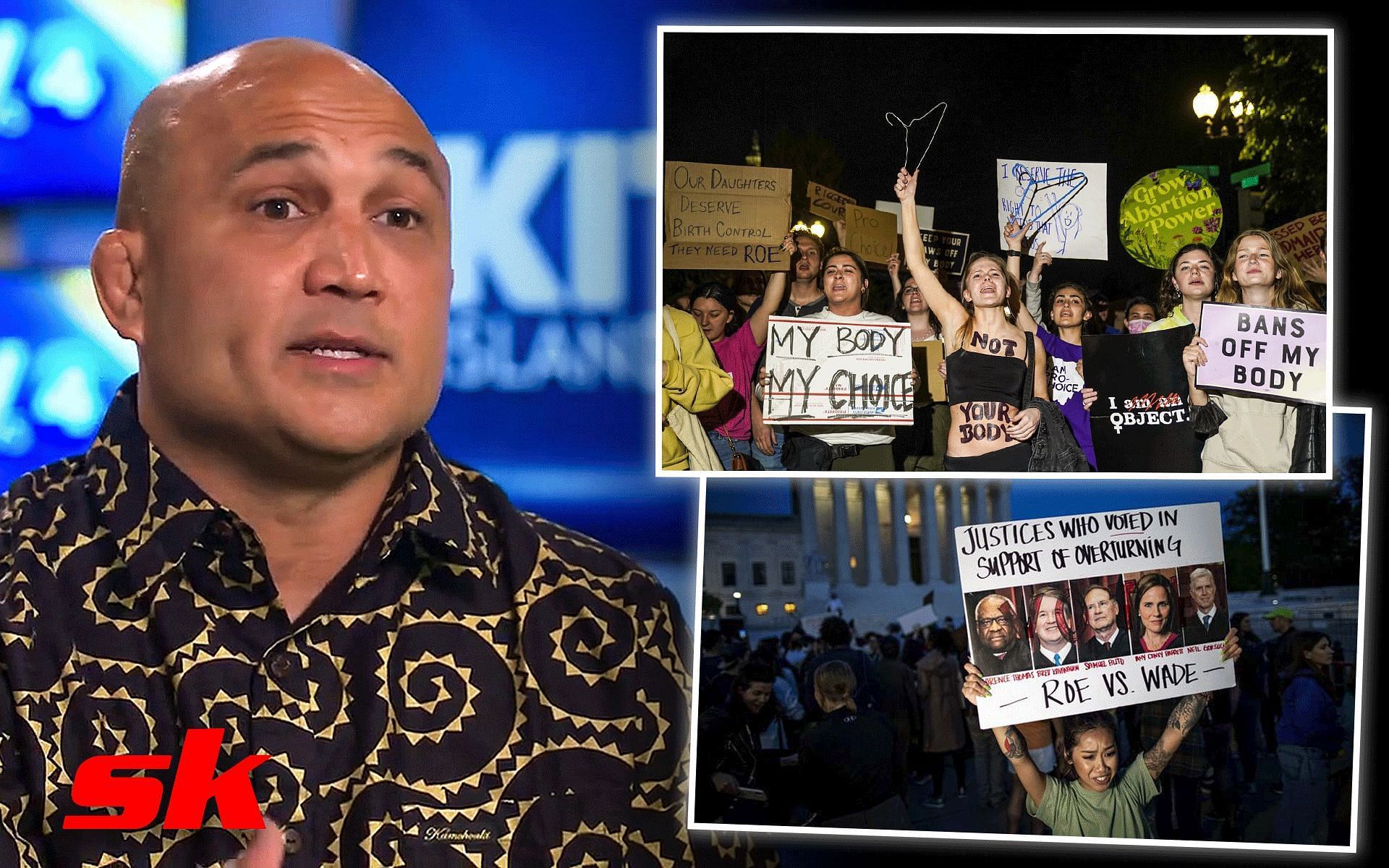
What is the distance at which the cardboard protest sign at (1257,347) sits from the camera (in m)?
1.98

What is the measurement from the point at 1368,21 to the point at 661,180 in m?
1.02

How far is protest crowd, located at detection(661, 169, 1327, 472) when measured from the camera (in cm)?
198

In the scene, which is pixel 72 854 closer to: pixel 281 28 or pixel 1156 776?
pixel 281 28

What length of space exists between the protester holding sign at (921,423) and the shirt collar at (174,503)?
65 centimetres

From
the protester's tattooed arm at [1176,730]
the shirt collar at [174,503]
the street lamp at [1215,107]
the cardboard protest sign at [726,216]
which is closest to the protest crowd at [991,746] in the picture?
the protester's tattooed arm at [1176,730]

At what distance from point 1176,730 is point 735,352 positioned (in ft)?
2.61

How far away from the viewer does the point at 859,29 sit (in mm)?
2062

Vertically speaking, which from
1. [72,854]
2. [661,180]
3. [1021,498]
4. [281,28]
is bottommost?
[72,854]

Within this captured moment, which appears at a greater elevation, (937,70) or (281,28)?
(281,28)

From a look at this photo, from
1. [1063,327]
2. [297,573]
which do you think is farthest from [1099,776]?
[297,573]

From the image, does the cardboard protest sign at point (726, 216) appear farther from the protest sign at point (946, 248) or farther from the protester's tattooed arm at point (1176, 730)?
the protester's tattooed arm at point (1176, 730)

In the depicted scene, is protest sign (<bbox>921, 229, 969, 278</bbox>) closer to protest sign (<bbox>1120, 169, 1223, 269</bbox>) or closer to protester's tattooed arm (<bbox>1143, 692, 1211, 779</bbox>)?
protest sign (<bbox>1120, 169, 1223, 269</bbox>)

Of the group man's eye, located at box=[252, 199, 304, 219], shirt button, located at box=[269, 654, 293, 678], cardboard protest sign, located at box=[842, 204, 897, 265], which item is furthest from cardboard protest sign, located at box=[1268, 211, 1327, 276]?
shirt button, located at box=[269, 654, 293, 678]

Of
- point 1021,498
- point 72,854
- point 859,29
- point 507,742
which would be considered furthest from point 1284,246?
point 72,854
